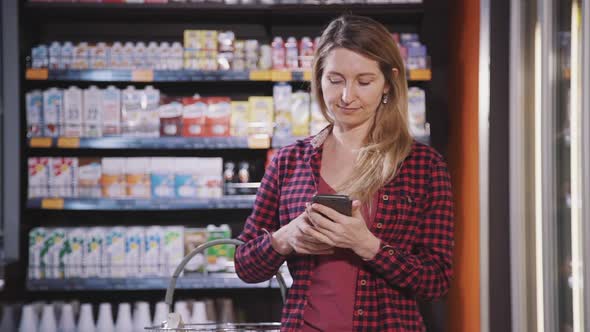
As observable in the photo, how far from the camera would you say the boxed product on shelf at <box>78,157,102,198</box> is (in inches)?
158

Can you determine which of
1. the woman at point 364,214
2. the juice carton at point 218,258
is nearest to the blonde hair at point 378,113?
the woman at point 364,214

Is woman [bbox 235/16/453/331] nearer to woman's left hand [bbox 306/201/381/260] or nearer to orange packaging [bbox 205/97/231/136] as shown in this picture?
woman's left hand [bbox 306/201/381/260]

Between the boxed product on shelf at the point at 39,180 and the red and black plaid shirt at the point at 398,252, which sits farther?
the boxed product on shelf at the point at 39,180

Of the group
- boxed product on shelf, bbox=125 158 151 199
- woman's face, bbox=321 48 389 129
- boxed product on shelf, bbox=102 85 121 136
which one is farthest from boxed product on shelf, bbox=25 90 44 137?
woman's face, bbox=321 48 389 129

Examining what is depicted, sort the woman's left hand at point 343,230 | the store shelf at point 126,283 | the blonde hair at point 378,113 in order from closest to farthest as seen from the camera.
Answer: the woman's left hand at point 343,230
the blonde hair at point 378,113
the store shelf at point 126,283

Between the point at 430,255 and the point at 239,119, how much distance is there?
8.76ft

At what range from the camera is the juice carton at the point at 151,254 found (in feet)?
13.0

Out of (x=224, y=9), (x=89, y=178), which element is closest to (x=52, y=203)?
(x=89, y=178)

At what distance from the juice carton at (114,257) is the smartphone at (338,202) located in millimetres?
2828

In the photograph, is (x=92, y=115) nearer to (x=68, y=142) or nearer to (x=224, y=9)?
(x=68, y=142)

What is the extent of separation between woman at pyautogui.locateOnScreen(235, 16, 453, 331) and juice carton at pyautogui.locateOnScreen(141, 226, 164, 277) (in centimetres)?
244

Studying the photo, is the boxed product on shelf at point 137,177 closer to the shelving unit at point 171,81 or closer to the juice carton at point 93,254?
the shelving unit at point 171,81

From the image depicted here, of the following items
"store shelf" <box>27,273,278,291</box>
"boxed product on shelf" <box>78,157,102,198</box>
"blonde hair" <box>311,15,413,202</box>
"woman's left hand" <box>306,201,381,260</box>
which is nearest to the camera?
"woman's left hand" <box>306,201,381,260</box>

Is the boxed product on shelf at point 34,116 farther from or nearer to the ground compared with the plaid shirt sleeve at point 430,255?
farther from the ground
